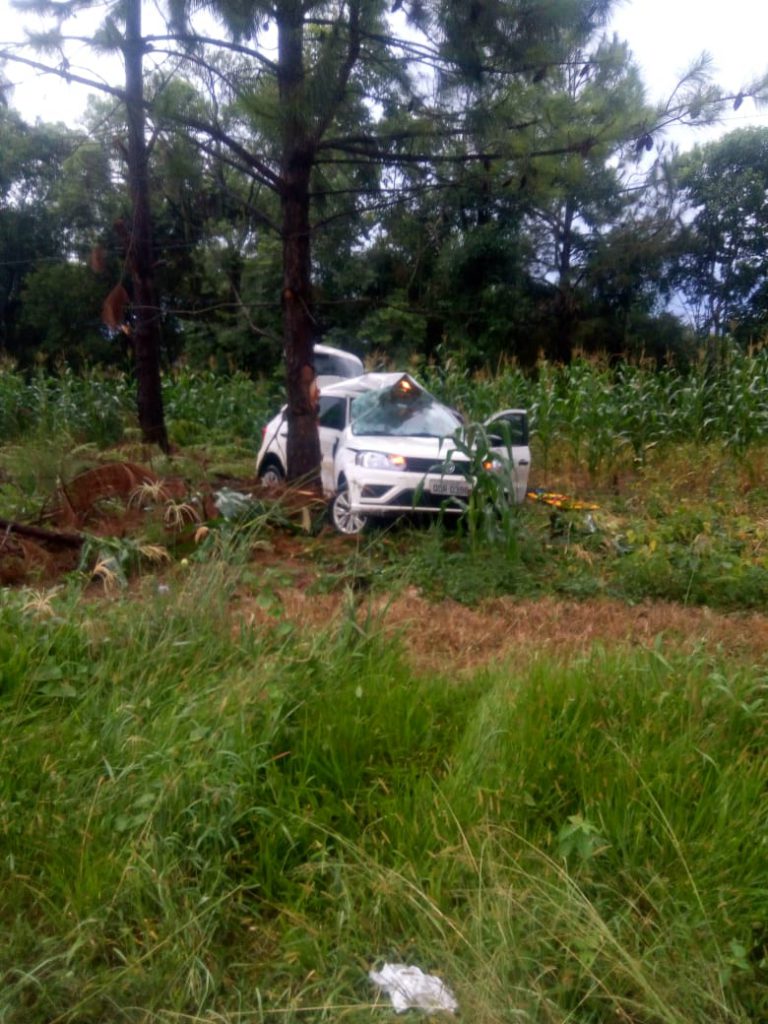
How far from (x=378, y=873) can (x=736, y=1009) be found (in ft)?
3.98

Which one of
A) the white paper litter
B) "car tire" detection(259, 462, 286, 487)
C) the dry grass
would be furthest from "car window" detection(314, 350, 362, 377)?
the white paper litter

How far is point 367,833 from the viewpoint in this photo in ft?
13.3

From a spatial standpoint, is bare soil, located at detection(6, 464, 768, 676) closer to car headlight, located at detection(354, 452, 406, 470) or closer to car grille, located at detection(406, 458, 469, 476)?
car headlight, located at detection(354, 452, 406, 470)

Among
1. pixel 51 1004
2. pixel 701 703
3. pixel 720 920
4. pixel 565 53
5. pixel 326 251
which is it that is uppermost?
pixel 565 53

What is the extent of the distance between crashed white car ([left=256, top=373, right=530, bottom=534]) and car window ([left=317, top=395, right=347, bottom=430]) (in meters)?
0.01

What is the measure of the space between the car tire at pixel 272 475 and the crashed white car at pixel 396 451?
2 cm

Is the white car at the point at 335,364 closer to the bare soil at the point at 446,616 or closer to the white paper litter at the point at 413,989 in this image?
the bare soil at the point at 446,616

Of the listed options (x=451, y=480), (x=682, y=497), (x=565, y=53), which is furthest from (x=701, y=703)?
(x=682, y=497)

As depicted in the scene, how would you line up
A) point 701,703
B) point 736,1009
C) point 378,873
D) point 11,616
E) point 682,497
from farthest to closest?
point 682,497 → point 11,616 → point 701,703 → point 378,873 → point 736,1009

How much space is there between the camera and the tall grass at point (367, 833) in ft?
11.1

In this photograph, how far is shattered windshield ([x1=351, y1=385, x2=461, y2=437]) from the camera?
1040 cm

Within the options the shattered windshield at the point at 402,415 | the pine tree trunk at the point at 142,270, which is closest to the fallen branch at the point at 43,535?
the shattered windshield at the point at 402,415

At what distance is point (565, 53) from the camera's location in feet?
28.4

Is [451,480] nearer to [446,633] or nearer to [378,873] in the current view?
[446,633]
